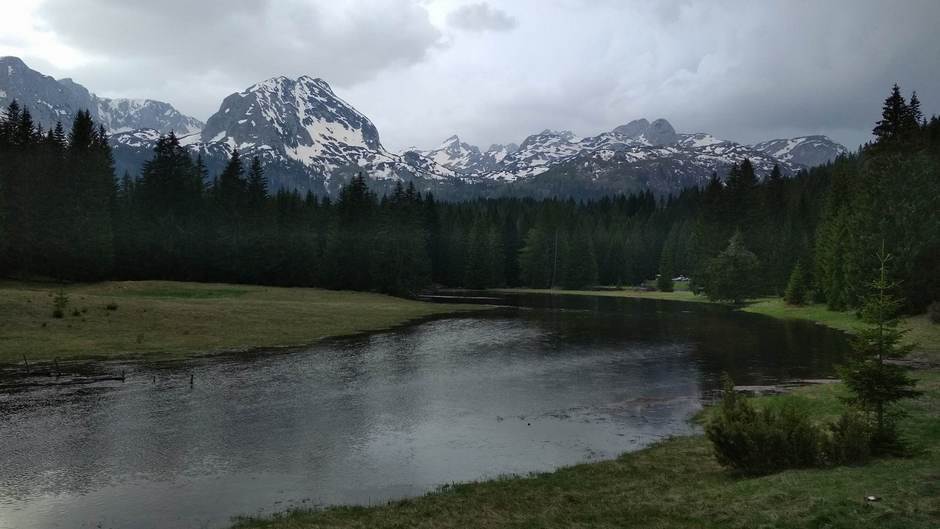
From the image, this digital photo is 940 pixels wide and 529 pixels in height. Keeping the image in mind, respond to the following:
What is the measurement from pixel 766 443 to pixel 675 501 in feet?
15.1

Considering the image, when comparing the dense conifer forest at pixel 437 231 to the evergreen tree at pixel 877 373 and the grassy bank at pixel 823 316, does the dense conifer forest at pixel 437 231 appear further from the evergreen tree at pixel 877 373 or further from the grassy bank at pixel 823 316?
the evergreen tree at pixel 877 373

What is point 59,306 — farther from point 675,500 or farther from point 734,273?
point 734,273

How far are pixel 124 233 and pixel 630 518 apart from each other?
10652 cm

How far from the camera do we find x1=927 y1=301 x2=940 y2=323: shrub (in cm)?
5969

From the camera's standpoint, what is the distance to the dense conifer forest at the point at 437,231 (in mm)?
74875

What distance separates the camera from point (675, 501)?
16969 millimetres

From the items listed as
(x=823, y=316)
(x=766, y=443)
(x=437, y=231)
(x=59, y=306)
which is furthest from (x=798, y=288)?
(x=59, y=306)

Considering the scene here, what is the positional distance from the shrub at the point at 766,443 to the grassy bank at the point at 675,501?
0.82 metres

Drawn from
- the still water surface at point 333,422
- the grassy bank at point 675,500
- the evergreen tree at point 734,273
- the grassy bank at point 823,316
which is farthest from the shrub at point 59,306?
the evergreen tree at point 734,273

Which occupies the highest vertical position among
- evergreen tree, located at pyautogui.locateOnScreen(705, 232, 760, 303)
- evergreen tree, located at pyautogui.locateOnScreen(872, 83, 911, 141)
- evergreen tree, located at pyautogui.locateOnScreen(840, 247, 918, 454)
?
evergreen tree, located at pyautogui.locateOnScreen(872, 83, 911, 141)

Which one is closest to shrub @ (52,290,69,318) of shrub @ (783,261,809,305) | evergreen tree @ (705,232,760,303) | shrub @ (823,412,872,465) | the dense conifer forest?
the dense conifer forest

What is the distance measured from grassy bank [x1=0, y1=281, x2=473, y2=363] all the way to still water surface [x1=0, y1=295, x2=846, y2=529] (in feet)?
20.9

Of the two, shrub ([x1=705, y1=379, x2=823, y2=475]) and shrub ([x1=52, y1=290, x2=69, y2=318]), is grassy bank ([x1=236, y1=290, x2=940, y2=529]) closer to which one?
shrub ([x1=705, y1=379, x2=823, y2=475])

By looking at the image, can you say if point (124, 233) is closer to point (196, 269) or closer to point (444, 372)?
point (196, 269)
